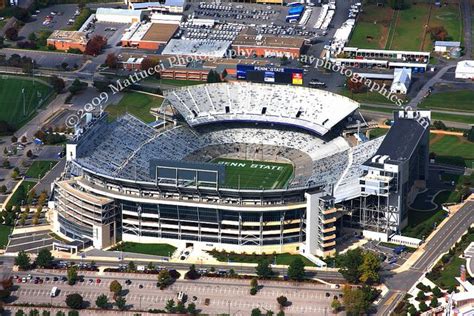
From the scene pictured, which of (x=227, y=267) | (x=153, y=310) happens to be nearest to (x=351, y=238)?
(x=227, y=267)

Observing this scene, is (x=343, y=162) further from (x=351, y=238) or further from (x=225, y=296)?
(x=225, y=296)

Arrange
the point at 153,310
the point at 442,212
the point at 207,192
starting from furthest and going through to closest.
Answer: the point at 442,212
the point at 207,192
the point at 153,310

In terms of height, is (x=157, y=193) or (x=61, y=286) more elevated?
(x=157, y=193)

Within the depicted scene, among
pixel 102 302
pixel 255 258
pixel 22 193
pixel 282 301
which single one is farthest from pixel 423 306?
pixel 22 193

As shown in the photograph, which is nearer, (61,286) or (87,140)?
(61,286)

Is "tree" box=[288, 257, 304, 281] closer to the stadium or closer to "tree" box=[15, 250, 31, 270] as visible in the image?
the stadium

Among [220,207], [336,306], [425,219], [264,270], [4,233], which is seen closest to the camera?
[336,306]

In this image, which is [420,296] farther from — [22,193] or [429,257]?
[22,193]
